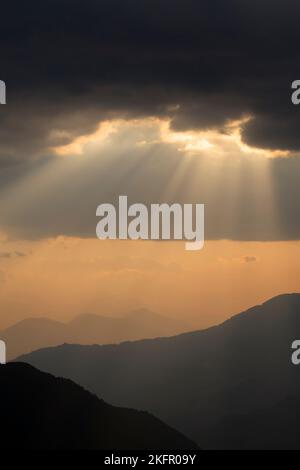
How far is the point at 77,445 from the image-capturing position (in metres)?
198
